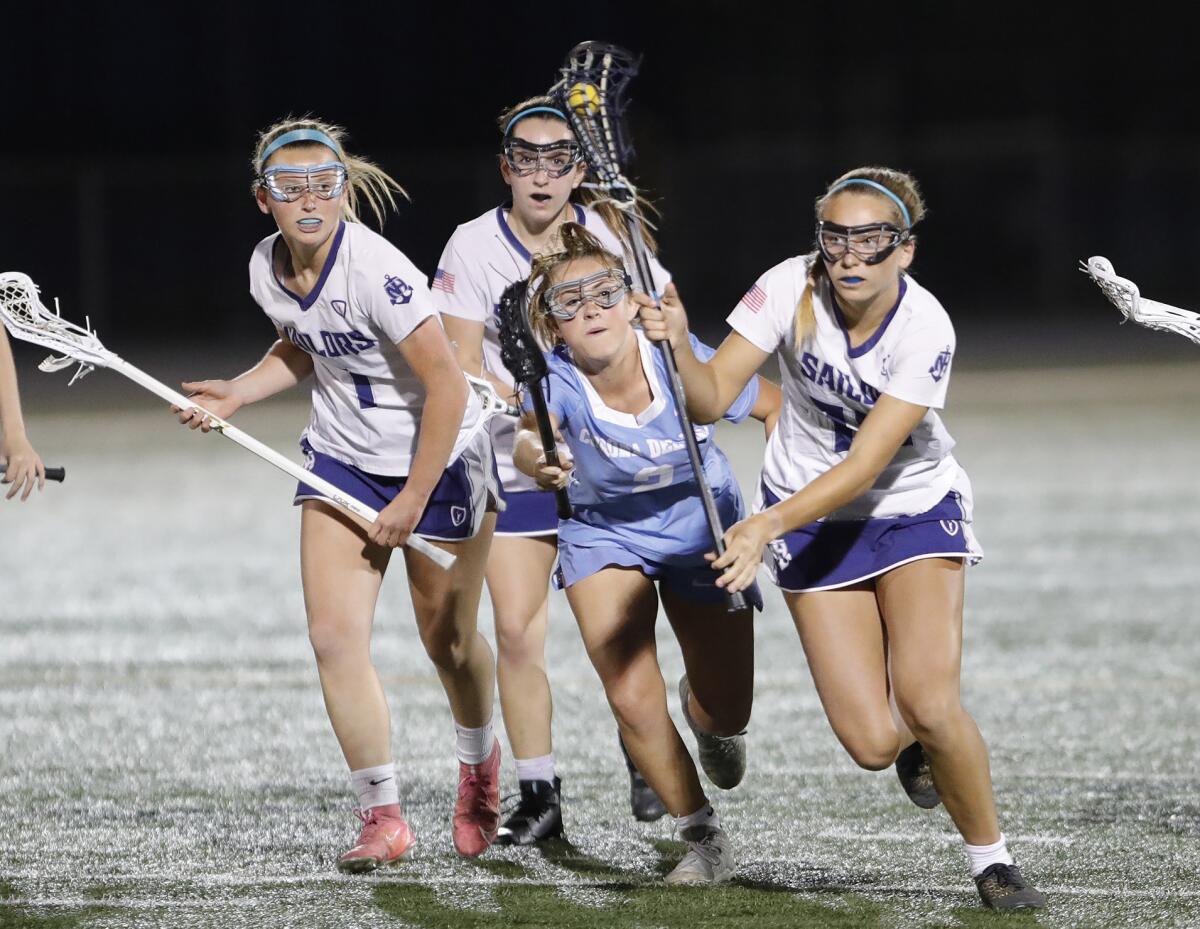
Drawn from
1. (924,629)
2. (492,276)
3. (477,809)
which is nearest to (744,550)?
(924,629)

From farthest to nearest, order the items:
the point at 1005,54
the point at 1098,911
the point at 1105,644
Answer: the point at 1005,54
the point at 1105,644
the point at 1098,911

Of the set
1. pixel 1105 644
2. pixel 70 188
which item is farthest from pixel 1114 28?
pixel 1105 644

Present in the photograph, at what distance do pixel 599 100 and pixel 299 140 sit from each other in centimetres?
81

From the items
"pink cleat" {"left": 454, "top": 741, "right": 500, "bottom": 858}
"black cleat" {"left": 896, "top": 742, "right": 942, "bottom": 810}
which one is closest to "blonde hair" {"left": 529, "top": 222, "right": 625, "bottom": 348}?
"pink cleat" {"left": 454, "top": 741, "right": 500, "bottom": 858}

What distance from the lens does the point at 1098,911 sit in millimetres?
4148

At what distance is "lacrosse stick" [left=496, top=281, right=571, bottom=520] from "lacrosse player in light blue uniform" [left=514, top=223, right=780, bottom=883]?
36mm

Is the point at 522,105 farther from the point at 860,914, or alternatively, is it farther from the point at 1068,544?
the point at 1068,544

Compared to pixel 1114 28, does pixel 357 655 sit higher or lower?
lower

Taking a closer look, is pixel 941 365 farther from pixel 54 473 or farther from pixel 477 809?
pixel 54 473

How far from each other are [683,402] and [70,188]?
2276cm

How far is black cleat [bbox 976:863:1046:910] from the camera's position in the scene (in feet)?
13.6

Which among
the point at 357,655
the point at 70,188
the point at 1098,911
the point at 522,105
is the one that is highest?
the point at 70,188

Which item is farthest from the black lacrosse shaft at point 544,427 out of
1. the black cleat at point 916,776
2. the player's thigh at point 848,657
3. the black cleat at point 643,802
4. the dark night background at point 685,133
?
the dark night background at point 685,133

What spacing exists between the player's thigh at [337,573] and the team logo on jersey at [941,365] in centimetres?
137
